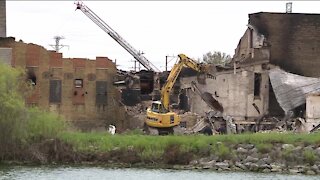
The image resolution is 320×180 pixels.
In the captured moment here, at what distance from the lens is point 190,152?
42.9 m

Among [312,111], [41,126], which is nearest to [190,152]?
[41,126]

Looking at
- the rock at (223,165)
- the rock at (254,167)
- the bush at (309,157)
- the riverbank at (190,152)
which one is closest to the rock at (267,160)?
the riverbank at (190,152)

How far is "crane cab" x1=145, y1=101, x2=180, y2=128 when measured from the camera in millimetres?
53094

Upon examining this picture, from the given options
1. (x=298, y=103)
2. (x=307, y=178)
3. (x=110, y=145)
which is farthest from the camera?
(x=298, y=103)

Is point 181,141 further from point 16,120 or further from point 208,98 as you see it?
point 208,98

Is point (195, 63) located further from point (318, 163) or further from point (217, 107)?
point (318, 163)

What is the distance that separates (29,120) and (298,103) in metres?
21.6

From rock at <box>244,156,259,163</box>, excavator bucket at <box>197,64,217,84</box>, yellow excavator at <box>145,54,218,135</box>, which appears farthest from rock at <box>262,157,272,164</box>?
excavator bucket at <box>197,64,217,84</box>

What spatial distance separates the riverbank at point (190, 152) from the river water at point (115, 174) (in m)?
2.03

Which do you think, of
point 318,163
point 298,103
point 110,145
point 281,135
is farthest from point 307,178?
point 298,103

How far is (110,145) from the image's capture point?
145ft

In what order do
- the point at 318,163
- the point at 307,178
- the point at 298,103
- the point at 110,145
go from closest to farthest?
the point at 307,178, the point at 318,163, the point at 110,145, the point at 298,103

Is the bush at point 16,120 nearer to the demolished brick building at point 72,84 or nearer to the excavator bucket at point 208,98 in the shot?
the demolished brick building at point 72,84

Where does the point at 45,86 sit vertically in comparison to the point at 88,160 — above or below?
above
